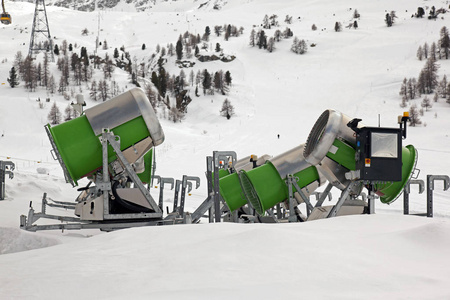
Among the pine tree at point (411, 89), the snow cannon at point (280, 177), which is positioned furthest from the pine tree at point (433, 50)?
the snow cannon at point (280, 177)

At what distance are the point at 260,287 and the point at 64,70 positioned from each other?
6516cm

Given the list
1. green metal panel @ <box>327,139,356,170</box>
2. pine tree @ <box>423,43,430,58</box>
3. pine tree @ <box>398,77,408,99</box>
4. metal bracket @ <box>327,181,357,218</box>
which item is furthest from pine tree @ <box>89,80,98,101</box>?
metal bracket @ <box>327,181,357,218</box>

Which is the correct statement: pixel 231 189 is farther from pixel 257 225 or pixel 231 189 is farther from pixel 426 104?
pixel 426 104

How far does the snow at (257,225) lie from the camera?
386 centimetres

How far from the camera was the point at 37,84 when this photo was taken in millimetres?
62062

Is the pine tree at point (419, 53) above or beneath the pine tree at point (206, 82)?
above

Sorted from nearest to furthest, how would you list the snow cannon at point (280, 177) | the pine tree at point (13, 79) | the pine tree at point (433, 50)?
1. the snow cannon at point (280, 177)
2. the pine tree at point (13, 79)
3. the pine tree at point (433, 50)

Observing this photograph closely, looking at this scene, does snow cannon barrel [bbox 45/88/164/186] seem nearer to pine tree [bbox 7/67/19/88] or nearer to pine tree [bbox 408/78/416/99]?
pine tree [bbox 408/78/416/99]

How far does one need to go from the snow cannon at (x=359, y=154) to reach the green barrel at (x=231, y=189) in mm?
2349

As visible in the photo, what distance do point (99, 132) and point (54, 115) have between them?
39756 millimetres

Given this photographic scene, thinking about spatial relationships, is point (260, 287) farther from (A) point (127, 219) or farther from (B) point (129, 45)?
(B) point (129, 45)

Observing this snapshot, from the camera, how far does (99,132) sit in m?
8.99

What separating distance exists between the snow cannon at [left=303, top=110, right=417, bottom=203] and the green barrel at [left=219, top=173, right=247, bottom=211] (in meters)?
2.35

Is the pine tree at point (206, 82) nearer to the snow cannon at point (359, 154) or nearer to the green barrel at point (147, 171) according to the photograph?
the green barrel at point (147, 171)
